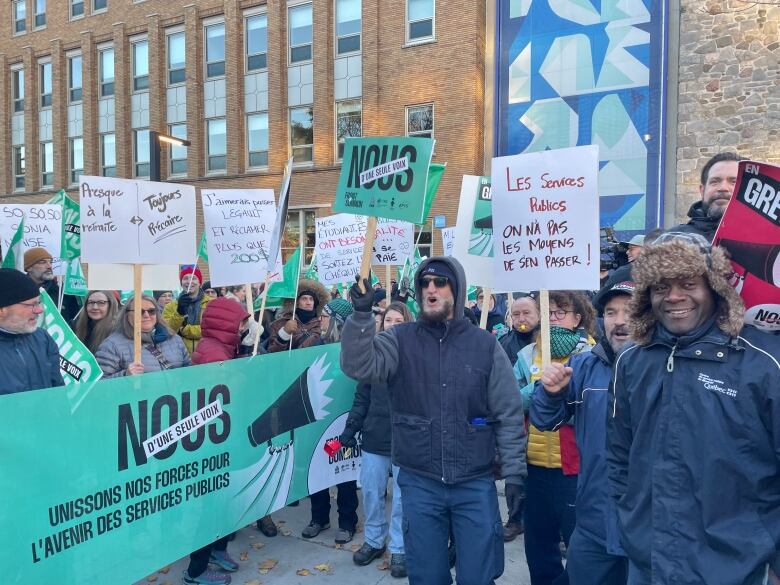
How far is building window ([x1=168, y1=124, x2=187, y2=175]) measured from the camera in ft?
69.9

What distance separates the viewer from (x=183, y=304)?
6.81 metres

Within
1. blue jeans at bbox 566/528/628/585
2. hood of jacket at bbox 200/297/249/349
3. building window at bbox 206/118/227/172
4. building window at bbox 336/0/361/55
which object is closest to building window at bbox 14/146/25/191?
building window at bbox 206/118/227/172

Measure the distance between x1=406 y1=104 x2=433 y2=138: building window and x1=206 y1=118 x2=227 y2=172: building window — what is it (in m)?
6.88

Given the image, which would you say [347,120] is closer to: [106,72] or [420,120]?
[420,120]

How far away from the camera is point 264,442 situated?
165 inches

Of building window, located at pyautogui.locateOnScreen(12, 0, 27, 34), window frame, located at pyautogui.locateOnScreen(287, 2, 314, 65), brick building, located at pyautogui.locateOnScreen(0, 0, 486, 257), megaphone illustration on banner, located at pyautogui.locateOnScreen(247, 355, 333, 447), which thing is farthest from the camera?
building window, located at pyautogui.locateOnScreen(12, 0, 27, 34)

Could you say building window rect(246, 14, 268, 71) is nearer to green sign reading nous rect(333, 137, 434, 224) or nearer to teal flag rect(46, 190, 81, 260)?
teal flag rect(46, 190, 81, 260)

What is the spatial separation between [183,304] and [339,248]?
2406 millimetres

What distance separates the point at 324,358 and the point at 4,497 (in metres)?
2.42

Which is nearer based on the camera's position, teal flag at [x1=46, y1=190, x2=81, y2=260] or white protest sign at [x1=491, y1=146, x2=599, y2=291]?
white protest sign at [x1=491, y1=146, x2=599, y2=291]

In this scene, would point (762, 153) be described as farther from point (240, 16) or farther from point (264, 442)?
point (240, 16)

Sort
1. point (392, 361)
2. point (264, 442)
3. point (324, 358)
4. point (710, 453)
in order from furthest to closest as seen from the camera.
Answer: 1. point (324, 358)
2. point (264, 442)
3. point (392, 361)
4. point (710, 453)

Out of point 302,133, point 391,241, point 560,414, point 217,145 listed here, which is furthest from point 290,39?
point 560,414

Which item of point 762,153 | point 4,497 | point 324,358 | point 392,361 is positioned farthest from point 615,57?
point 4,497
